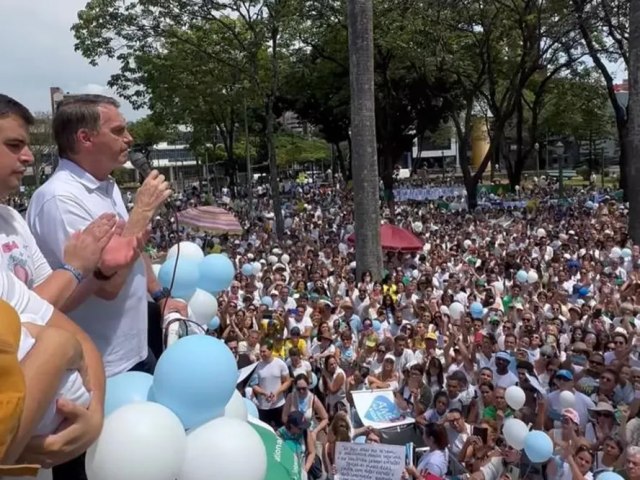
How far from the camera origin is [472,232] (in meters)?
18.4

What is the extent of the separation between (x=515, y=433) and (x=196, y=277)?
3.32 metres

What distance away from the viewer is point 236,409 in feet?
8.16

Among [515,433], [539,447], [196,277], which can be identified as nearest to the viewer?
[196,277]

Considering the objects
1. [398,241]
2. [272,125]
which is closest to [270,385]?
[398,241]

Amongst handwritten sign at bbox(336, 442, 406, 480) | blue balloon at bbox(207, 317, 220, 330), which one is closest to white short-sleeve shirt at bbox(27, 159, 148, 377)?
blue balloon at bbox(207, 317, 220, 330)

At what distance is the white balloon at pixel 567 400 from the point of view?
262 inches

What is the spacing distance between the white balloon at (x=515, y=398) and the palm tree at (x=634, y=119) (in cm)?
986

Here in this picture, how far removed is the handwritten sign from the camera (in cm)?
587

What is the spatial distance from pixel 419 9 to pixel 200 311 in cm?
2218

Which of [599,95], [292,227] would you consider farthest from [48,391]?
[599,95]

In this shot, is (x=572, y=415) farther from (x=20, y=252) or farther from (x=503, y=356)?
(x=20, y=252)

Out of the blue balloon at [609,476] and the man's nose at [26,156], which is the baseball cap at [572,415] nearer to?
the blue balloon at [609,476]

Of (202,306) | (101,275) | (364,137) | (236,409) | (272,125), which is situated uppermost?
(272,125)

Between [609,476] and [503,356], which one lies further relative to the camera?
[503,356]
